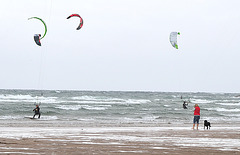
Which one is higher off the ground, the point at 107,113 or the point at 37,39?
the point at 37,39

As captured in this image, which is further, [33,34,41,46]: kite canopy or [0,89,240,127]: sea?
[0,89,240,127]: sea

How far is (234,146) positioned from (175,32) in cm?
1192

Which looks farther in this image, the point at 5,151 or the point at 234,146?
the point at 234,146

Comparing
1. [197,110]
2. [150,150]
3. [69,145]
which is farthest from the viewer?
[197,110]

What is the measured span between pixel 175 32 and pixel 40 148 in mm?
13360

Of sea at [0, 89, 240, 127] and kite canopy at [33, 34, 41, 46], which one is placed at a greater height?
kite canopy at [33, 34, 41, 46]

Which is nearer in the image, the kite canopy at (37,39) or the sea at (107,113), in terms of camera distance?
the kite canopy at (37,39)

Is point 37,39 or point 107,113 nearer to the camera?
point 37,39

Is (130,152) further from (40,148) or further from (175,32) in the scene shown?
(175,32)

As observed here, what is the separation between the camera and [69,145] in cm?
852

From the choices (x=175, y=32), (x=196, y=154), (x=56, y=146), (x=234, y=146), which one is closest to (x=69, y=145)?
(x=56, y=146)

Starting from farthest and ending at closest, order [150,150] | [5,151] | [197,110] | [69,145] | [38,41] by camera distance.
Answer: [38,41] < [197,110] < [69,145] < [150,150] < [5,151]

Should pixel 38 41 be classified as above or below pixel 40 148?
above

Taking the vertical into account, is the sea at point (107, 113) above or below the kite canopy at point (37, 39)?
below
